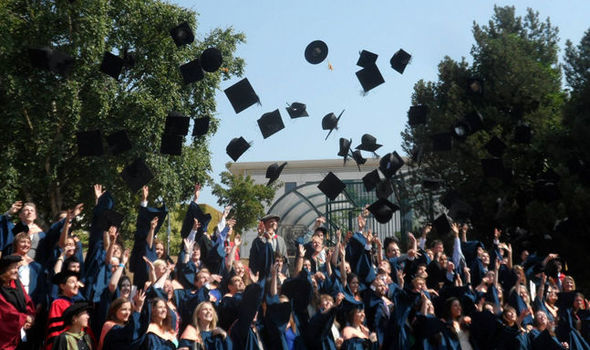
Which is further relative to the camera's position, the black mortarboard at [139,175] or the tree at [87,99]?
the tree at [87,99]

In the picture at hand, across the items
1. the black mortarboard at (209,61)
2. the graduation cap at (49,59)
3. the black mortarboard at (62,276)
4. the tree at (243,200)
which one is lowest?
the black mortarboard at (62,276)

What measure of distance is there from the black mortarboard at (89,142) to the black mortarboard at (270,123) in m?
2.62

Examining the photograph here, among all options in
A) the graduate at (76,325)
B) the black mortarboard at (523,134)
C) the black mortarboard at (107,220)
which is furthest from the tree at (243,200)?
the graduate at (76,325)

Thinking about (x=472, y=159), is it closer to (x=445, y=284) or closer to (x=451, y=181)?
(x=451, y=181)

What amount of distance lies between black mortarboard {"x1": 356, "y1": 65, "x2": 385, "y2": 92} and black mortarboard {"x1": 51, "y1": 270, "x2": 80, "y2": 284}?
6.55m

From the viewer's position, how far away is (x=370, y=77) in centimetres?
1180

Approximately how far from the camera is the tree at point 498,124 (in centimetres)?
1834

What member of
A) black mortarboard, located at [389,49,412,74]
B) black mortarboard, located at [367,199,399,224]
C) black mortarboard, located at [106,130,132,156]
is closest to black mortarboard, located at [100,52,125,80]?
black mortarboard, located at [106,130,132,156]

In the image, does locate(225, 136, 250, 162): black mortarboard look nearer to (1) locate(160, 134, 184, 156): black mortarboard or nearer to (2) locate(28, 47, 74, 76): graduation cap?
(1) locate(160, 134, 184, 156): black mortarboard

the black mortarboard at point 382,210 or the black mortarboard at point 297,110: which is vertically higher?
the black mortarboard at point 297,110

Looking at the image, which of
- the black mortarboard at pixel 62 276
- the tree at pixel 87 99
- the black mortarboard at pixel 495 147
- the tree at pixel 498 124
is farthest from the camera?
the tree at pixel 498 124

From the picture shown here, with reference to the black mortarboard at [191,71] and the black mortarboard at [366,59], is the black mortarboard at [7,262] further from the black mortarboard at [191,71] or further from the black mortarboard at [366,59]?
the black mortarboard at [366,59]

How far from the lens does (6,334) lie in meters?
5.80

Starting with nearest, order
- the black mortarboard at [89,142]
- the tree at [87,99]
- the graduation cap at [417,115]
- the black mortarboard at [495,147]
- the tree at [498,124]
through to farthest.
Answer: the black mortarboard at [89,142]
the graduation cap at [417,115]
the black mortarboard at [495,147]
the tree at [87,99]
the tree at [498,124]
